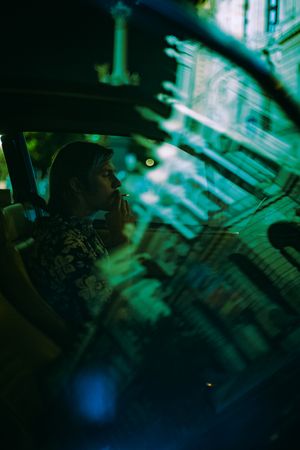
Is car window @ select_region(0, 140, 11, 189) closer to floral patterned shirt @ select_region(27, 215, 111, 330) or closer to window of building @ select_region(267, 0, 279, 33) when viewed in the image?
floral patterned shirt @ select_region(27, 215, 111, 330)

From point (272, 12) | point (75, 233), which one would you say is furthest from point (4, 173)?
point (272, 12)

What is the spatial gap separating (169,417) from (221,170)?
130cm

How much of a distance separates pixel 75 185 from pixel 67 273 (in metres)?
0.54

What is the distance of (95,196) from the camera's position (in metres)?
2.32

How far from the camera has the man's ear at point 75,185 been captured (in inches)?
89.1

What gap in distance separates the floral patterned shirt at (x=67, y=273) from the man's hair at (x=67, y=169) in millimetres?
164

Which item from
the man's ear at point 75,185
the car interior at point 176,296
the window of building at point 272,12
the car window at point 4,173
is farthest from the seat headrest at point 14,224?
the window of building at point 272,12

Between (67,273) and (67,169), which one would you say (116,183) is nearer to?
(67,169)

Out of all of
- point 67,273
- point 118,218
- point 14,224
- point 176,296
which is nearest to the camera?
point 176,296

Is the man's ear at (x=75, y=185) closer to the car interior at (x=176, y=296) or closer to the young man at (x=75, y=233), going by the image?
the young man at (x=75, y=233)

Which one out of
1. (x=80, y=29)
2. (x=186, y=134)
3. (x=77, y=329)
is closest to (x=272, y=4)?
(x=186, y=134)

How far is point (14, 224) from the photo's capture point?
2121mm

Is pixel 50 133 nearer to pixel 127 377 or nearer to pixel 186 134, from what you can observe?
pixel 186 134

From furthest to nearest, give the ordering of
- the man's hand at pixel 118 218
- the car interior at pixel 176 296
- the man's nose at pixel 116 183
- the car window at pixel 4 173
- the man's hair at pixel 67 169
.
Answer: the car window at pixel 4 173, the man's hand at pixel 118 218, the man's nose at pixel 116 183, the man's hair at pixel 67 169, the car interior at pixel 176 296
